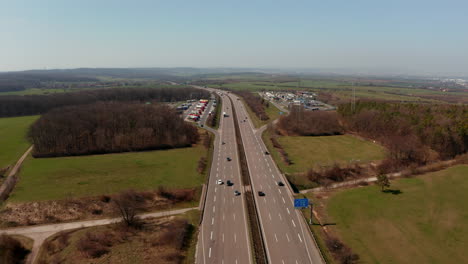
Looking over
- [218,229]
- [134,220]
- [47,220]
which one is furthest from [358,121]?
[47,220]

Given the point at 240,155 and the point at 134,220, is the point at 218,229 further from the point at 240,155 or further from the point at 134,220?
the point at 240,155

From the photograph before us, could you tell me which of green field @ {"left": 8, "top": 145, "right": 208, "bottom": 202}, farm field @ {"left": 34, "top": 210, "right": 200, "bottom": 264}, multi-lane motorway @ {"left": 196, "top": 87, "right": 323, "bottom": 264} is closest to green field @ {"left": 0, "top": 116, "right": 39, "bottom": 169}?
green field @ {"left": 8, "top": 145, "right": 208, "bottom": 202}

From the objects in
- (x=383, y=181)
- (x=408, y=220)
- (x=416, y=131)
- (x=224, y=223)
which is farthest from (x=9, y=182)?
(x=416, y=131)

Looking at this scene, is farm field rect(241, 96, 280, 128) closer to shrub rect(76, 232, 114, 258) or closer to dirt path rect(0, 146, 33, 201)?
shrub rect(76, 232, 114, 258)

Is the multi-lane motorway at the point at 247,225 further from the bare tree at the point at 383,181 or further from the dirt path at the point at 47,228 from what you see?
the bare tree at the point at 383,181

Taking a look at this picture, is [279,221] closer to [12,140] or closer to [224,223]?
[224,223]

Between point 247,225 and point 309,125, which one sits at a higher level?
point 309,125
